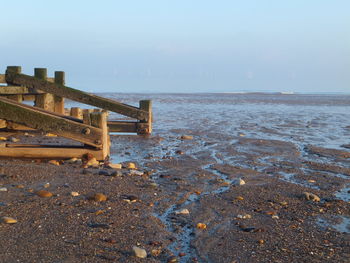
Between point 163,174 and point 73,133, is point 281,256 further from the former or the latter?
point 73,133

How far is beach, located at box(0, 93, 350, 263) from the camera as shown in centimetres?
316

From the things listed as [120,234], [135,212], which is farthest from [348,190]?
[120,234]

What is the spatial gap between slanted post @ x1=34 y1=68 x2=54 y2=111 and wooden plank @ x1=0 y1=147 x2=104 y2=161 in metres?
3.42

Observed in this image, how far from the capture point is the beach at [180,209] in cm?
316

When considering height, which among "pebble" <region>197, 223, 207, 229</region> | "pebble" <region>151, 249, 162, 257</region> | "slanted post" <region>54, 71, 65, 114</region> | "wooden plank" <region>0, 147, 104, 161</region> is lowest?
"pebble" <region>197, 223, 207, 229</region>

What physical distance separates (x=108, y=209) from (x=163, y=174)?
200 centimetres

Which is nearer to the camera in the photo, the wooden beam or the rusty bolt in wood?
the rusty bolt in wood

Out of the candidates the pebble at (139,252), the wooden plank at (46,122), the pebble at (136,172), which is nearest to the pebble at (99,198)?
the pebble at (139,252)

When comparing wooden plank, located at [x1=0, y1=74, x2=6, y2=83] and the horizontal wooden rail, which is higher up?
wooden plank, located at [x1=0, y1=74, x2=6, y2=83]

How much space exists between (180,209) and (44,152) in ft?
10.2

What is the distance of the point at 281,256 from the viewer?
10.2 ft

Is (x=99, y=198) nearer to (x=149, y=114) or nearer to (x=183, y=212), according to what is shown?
(x=183, y=212)

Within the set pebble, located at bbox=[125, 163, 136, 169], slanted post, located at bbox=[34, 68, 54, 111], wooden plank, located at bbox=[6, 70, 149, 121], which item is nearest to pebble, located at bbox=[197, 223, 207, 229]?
pebble, located at bbox=[125, 163, 136, 169]

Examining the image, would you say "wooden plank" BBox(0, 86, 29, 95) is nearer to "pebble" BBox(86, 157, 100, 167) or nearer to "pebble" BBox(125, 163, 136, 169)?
"pebble" BBox(86, 157, 100, 167)
